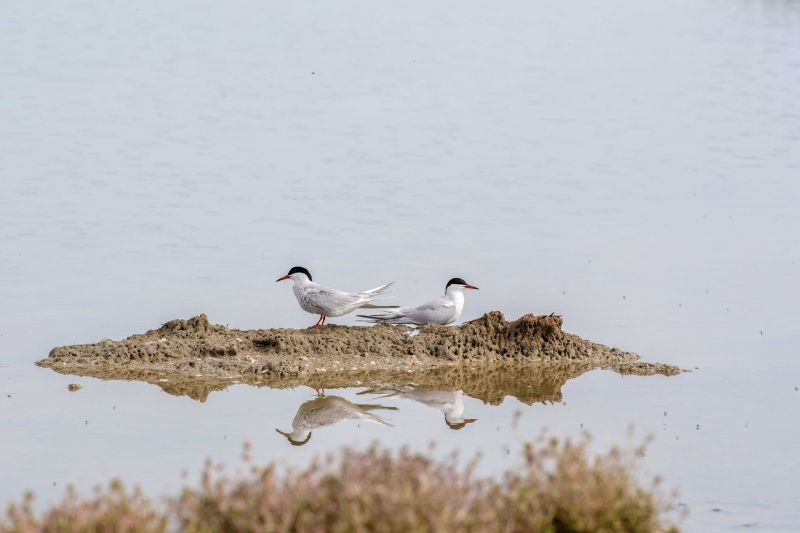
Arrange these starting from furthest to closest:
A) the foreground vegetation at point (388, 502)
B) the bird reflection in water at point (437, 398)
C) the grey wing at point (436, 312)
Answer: the grey wing at point (436, 312) < the bird reflection in water at point (437, 398) < the foreground vegetation at point (388, 502)

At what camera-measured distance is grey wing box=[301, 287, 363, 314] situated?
13.7 m

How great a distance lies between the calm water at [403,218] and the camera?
1111 cm

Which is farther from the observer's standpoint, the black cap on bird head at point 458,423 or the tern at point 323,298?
the tern at point 323,298

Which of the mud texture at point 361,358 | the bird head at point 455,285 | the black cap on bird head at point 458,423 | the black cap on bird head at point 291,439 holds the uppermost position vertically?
the bird head at point 455,285

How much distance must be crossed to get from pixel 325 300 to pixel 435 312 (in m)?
1.03

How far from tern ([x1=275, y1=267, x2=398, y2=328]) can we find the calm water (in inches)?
17.3

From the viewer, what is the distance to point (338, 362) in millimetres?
12758

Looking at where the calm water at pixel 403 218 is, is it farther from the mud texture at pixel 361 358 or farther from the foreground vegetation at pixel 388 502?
the foreground vegetation at pixel 388 502

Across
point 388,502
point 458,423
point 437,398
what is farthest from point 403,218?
point 388,502

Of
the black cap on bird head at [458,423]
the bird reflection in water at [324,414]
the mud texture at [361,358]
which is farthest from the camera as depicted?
the mud texture at [361,358]

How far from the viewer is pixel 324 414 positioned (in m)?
11.5

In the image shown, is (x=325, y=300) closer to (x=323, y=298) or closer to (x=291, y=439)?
(x=323, y=298)

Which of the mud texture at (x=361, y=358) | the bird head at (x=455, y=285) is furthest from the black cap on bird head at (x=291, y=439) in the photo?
the bird head at (x=455, y=285)

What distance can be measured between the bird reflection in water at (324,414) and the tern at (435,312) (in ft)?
6.30
